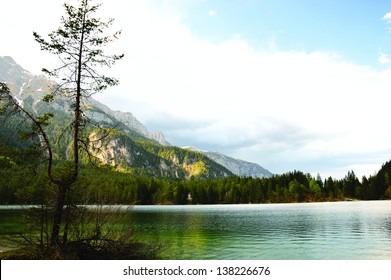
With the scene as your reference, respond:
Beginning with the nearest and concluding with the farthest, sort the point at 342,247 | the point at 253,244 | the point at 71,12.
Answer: the point at 71,12 → the point at 342,247 → the point at 253,244

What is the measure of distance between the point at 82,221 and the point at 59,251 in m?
2.08

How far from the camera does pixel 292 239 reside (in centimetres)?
4256

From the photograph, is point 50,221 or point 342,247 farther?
point 342,247

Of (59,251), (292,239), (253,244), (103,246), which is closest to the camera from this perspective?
(59,251)

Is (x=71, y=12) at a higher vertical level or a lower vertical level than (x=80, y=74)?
higher

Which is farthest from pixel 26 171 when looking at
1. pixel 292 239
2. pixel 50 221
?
pixel 292 239

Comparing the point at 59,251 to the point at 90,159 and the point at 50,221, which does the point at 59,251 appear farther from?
the point at 90,159

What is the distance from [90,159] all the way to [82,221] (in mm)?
3838

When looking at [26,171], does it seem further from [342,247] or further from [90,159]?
[342,247]

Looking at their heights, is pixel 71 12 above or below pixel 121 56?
above

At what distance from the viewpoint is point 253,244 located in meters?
38.9

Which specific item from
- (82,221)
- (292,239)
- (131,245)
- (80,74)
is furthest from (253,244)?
(80,74)

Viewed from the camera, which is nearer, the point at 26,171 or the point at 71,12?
the point at 26,171

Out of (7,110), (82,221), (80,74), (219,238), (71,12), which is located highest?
(71,12)
